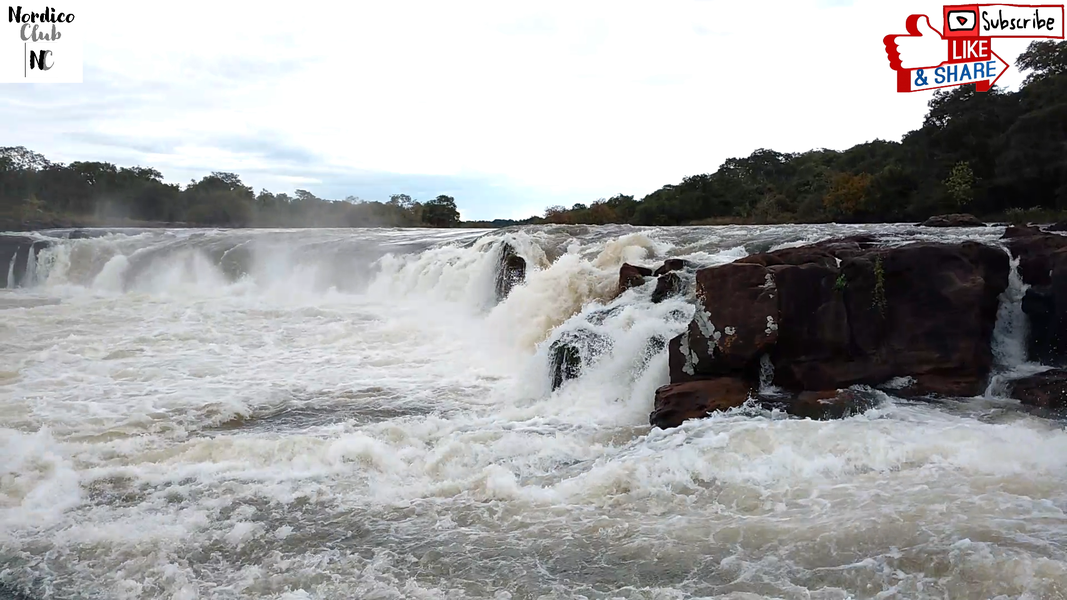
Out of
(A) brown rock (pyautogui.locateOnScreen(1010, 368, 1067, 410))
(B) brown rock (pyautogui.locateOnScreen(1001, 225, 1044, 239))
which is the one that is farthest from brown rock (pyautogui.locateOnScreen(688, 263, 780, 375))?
(B) brown rock (pyautogui.locateOnScreen(1001, 225, 1044, 239))

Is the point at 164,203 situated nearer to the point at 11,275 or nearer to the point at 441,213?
the point at 441,213

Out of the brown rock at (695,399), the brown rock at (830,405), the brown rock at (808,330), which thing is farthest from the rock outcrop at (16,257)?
the brown rock at (830,405)

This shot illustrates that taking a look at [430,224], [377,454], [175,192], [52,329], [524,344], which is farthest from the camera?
[175,192]

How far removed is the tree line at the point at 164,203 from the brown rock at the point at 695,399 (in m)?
47.8

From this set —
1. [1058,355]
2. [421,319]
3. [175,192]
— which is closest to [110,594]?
[1058,355]

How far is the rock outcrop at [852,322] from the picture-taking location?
7.32 metres

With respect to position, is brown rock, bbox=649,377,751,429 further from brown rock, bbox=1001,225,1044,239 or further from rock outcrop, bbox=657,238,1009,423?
brown rock, bbox=1001,225,1044,239

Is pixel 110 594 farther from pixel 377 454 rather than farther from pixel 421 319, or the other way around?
pixel 421 319

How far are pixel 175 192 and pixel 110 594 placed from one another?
60.9 m

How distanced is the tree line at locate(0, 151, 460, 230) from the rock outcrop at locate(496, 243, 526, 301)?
40.0m

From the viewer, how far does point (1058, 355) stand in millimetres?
7477

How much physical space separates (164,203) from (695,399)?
5926cm

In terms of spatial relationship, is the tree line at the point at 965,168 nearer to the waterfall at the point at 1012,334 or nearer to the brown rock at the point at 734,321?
the waterfall at the point at 1012,334

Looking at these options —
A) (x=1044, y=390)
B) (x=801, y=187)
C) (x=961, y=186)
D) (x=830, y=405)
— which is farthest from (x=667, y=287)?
(x=801, y=187)
